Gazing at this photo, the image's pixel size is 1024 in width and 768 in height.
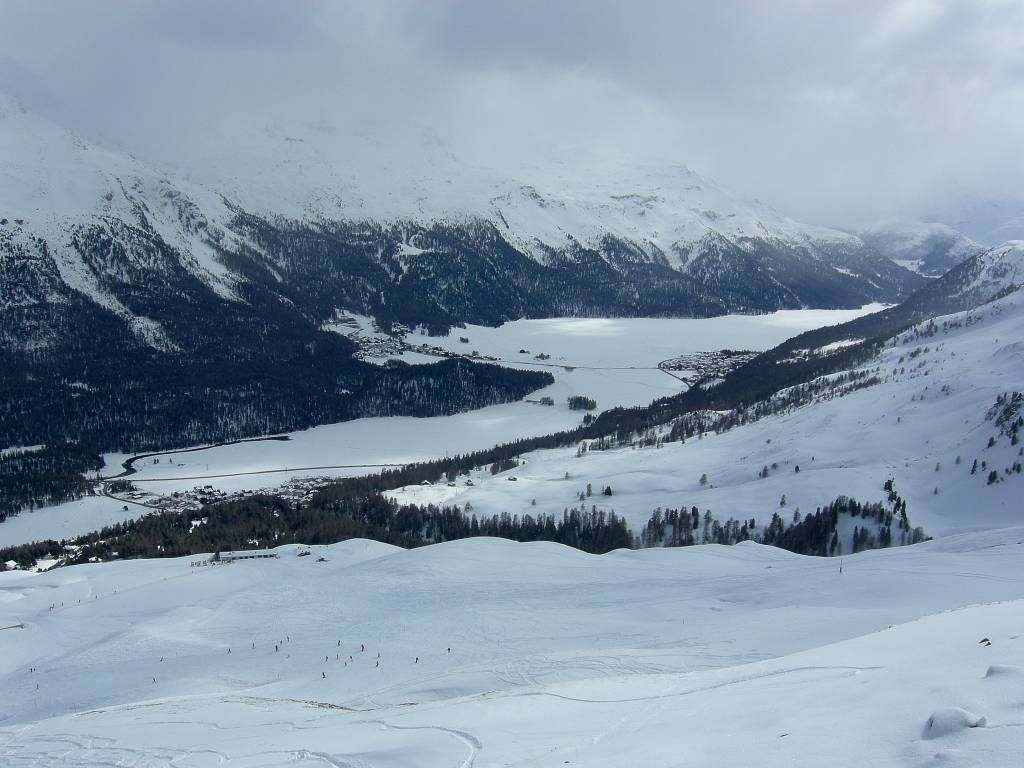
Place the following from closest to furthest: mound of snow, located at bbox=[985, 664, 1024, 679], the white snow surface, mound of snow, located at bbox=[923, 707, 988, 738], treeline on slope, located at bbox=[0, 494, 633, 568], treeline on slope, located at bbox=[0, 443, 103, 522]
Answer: mound of snow, located at bbox=[923, 707, 988, 738], mound of snow, located at bbox=[985, 664, 1024, 679], treeline on slope, located at bbox=[0, 494, 633, 568], the white snow surface, treeline on slope, located at bbox=[0, 443, 103, 522]

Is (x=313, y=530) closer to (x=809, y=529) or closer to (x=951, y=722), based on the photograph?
(x=809, y=529)

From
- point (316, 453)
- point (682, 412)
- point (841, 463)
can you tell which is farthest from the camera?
point (682, 412)

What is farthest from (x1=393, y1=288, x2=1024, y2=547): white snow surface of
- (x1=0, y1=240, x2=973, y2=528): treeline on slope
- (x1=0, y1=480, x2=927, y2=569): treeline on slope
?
(x1=0, y1=240, x2=973, y2=528): treeline on slope

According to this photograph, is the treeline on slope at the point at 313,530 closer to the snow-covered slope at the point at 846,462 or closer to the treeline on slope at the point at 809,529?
the treeline on slope at the point at 809,529

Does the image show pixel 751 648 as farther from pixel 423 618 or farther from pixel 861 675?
pixel 423 618

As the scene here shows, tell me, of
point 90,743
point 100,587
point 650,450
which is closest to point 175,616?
point 100,587

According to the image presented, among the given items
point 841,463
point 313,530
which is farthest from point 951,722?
point 841,463

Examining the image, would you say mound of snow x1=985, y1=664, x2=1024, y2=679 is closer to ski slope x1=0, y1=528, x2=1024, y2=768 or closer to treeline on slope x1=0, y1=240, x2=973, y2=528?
ski slope x1=0, y1=528, x2=1024, y2=768
